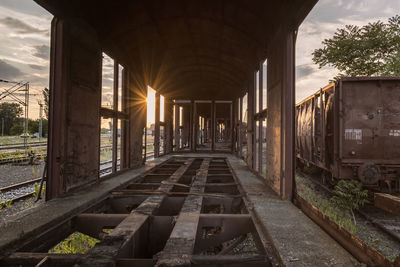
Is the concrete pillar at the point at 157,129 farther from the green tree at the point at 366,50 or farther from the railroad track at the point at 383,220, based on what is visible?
the green tree at the point at 366,50

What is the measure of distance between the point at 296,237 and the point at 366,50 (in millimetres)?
18143

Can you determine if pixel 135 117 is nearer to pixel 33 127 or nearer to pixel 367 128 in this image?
pixel 367 128

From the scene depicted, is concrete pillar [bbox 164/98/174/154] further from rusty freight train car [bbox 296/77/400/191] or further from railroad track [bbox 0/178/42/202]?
rusty freight train car [bbox 296/77/400/191]

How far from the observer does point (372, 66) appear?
1627 centimetres

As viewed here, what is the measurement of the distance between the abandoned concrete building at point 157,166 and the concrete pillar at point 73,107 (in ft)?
0.07

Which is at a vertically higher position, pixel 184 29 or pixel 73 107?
pixel 184 29

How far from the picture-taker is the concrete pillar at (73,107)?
4305 mm

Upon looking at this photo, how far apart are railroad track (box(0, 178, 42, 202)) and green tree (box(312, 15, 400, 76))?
62.3ft

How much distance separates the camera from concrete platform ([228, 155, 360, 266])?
221 cm

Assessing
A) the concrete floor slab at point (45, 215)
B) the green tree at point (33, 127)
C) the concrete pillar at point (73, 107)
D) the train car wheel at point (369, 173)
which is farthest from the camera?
the green tree at point (33, 127)

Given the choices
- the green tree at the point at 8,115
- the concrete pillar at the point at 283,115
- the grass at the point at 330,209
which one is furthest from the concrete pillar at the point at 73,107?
the green tree at the point at 8,115

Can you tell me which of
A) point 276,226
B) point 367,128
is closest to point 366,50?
point 367,128

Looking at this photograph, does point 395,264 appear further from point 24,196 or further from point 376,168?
point 24,196

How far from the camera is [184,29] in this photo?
6.87m
